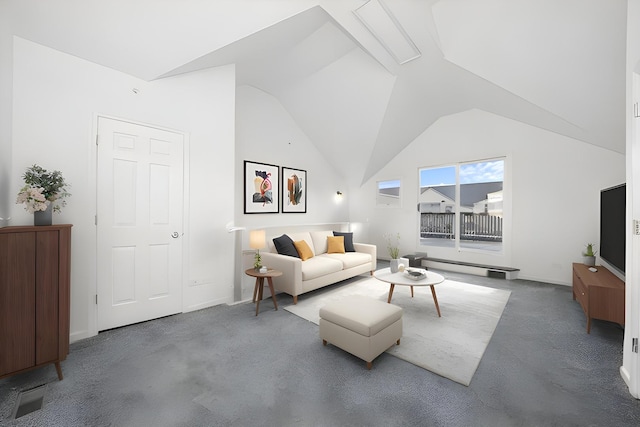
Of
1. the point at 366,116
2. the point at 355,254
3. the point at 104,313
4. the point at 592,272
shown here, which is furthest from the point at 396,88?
the point at 104,313

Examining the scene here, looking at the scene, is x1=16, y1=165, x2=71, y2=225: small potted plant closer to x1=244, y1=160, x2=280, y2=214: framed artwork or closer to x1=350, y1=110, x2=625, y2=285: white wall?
x1=244, y1=160, x2=280, y2=214: framed artwork

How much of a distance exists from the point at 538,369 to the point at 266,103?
17.5 feet

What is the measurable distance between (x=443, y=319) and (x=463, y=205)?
335 centimetres

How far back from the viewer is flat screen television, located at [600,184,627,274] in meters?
2.74

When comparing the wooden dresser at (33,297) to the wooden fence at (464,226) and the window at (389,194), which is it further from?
the wooden fence at (464,226)

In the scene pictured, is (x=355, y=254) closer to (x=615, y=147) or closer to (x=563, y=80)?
(x=563, y=80)

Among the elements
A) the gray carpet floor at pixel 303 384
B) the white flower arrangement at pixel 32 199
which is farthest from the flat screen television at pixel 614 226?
the white flower arrangement at pixel 32 199

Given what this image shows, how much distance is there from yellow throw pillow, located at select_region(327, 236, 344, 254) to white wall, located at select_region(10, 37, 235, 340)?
2.00 metres

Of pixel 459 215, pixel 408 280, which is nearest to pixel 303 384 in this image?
pixel 408 280

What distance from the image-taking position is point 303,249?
171 inches

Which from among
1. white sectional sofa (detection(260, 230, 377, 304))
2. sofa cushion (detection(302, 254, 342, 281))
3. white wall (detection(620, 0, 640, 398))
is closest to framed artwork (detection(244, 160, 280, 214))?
white sectional sofa (detection(260, 230, 377, 304))

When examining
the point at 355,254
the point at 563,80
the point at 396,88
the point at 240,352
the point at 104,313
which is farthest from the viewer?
the point at 355,254

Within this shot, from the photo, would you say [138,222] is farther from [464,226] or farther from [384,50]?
[464,226]

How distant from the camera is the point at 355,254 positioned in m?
4.90
